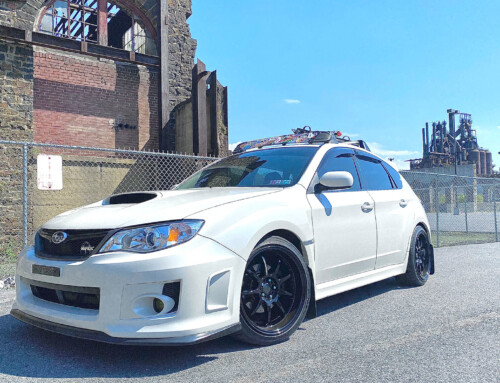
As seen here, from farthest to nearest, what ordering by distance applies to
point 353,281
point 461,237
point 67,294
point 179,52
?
point 179,52
point 461,237
point 353,281
point 67,294

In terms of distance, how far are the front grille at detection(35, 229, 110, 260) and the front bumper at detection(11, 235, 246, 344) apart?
0.10 meters

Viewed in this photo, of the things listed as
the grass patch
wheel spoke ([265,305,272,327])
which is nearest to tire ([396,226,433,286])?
wheel spoke ([265,305,272,327])

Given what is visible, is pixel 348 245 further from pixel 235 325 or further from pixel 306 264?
pixel 235 325

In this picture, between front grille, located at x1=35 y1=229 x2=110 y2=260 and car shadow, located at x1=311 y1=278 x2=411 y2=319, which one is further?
car shadow, located at x1=311 y1=278 x2=411 y2=319

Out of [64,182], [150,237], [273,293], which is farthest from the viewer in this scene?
[64,182]

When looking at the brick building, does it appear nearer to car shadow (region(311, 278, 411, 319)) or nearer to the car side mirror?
car shadow (region(311, 278, 411, 319))

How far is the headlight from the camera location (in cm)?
285

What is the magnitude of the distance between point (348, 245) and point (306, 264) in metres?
0.70

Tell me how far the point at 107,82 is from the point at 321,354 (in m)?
11.6

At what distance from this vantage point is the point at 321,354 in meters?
3.13

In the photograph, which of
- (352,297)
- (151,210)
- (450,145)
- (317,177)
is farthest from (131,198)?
(450,145)

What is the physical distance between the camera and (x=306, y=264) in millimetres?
3617

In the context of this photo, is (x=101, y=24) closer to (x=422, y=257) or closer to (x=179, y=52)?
(x=179, y=52)

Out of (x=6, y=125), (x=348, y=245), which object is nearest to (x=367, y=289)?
(x=348, y=245)
